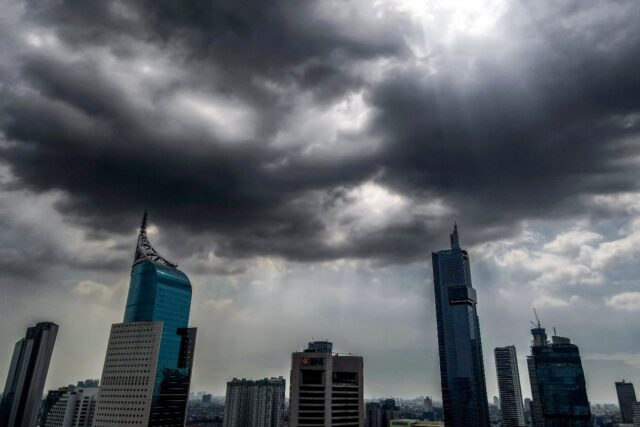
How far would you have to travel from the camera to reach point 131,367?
19062cm

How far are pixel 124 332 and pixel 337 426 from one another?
119 m

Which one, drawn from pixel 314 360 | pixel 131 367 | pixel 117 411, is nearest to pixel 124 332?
pixel 131 367

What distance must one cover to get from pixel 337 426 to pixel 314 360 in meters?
23.6

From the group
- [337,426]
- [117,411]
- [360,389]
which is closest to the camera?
[337,426]

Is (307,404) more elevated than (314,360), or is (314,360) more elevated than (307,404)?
(314,360)

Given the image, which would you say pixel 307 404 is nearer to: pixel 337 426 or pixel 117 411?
pixel 337 426

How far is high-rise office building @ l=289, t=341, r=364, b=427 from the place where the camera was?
142 meters

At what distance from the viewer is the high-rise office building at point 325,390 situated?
466 feet

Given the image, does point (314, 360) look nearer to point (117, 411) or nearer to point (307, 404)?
point (307, 404)

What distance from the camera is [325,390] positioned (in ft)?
477

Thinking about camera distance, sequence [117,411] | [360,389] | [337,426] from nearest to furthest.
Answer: [337,426], [360,389], [117,411]

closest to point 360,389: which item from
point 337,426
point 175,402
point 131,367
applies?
point 337,426

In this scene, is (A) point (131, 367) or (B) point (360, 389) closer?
(B) point (360, 389)

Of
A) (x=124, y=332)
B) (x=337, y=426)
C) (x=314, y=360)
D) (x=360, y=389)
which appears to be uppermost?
(x=124, y=332)
